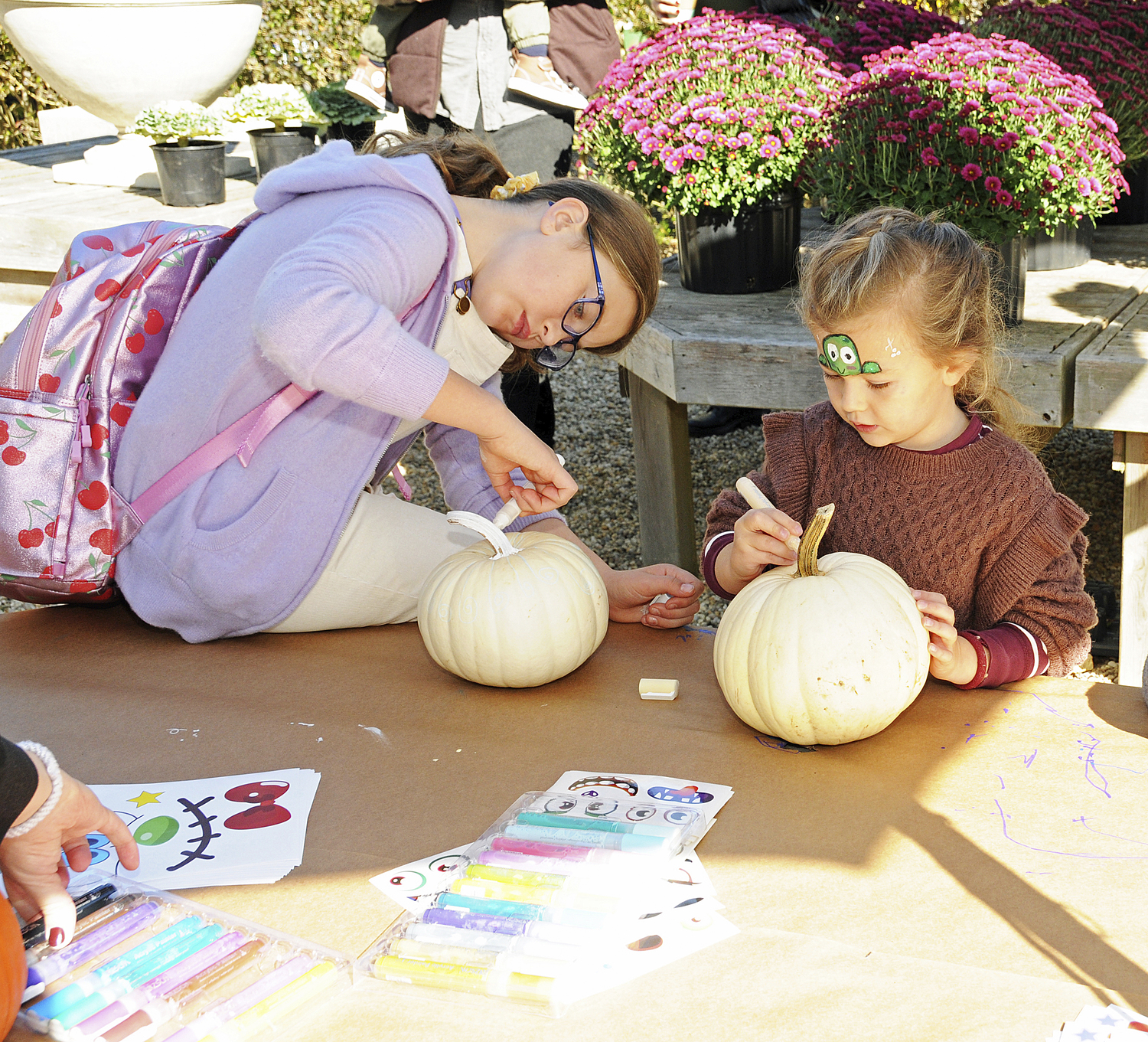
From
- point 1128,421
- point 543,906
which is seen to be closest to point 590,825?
point 543,906

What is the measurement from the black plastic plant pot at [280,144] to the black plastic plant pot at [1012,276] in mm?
3009

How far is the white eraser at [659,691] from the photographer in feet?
5.32

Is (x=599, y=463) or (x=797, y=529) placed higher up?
(x=797, y=529)

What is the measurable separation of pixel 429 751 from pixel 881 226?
1.00 m

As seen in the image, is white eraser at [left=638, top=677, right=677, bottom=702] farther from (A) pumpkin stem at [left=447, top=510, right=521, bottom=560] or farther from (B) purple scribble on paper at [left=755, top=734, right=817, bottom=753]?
(A) pumpkin stem at [left=447, top=510, right=521, bottom=560]

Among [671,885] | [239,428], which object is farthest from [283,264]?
[671,885]

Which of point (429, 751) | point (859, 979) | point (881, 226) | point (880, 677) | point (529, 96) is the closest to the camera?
point (859, 979)

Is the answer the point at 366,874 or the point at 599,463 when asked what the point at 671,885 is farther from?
the point at 599,463

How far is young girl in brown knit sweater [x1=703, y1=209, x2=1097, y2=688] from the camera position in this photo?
1.56m

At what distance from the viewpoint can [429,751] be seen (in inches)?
59.4

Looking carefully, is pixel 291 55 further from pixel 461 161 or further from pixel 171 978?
pixel 171 978

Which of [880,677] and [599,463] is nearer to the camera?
[880,677]

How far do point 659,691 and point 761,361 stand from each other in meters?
1.06

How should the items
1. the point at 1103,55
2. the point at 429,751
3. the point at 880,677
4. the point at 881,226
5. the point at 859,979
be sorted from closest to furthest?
the point at 859,979 → the point at 880,677 → the point at 429,751 → the point at 881,226 → the point at 1103,55
